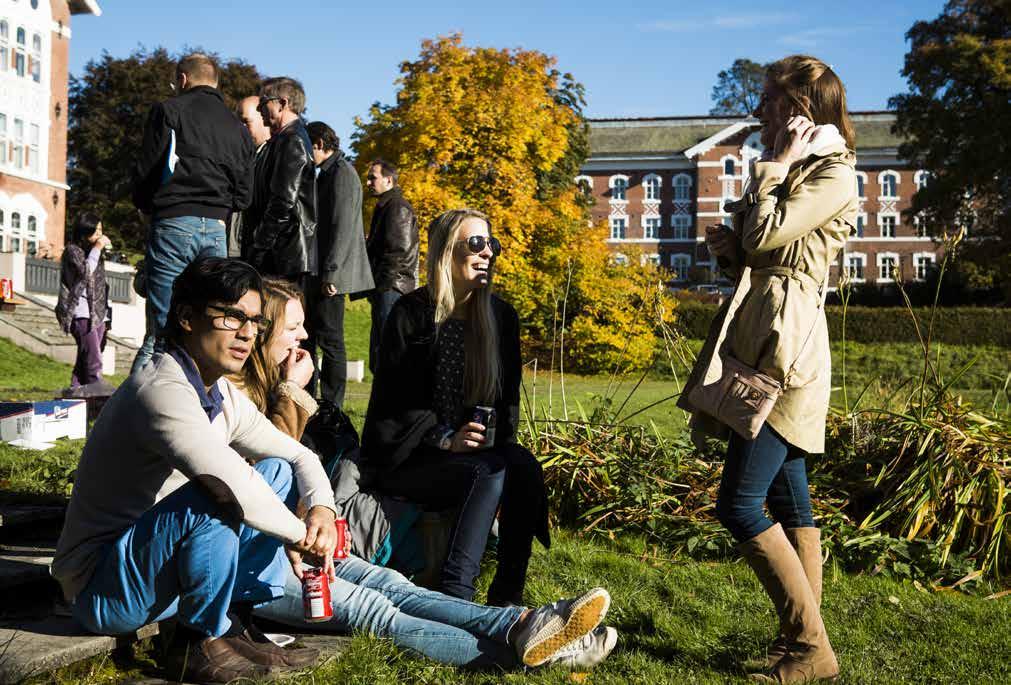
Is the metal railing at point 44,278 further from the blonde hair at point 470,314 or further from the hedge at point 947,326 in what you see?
the blonde hair at point 470,314

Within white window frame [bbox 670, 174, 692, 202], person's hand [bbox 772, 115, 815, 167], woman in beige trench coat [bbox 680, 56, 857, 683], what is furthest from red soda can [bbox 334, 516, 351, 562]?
white window frame [bbox 670, 174, 692, 202]

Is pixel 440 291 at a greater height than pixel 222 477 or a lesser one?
greater

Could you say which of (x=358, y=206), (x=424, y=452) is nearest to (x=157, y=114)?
(x=358, y=206)

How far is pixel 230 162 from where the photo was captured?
5645 millimetres

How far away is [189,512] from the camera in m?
2.95

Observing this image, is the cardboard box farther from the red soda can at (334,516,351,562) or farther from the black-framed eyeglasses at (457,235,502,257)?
the red soda can at (334,516,351,562)

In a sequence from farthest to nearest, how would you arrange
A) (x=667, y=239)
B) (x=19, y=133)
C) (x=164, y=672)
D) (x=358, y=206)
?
(x=667, y=239) < (x=19, y=133) < (x=358, y=206) < (x=164, y=672)

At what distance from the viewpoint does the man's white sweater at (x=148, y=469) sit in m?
2.92

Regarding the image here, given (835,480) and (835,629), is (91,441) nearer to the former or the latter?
(835,629)

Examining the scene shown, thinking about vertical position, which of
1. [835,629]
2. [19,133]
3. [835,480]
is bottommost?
[835,629]

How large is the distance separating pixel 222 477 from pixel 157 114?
310cm

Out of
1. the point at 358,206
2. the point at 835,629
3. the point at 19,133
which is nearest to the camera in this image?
the point at 835,629

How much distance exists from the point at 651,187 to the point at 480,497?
216 feet

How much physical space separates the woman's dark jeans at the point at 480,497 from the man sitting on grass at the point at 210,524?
515mm
